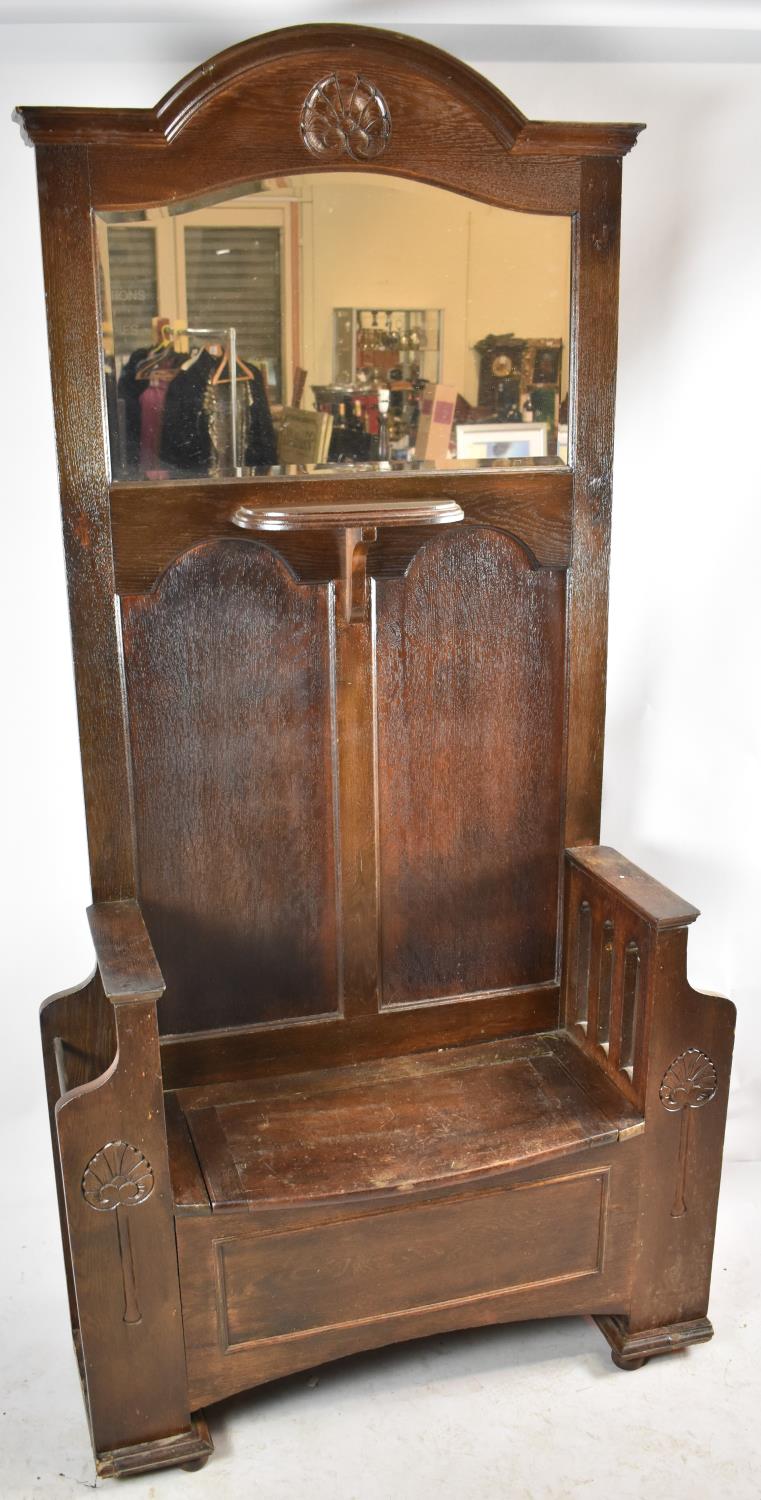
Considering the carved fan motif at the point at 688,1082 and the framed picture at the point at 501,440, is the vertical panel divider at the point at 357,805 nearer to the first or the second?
the framed picture at the point at 501,440

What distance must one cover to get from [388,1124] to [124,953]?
0.59 meters

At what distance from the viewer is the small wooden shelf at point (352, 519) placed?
2117 mm

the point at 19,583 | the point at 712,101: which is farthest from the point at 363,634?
the point at 712,101

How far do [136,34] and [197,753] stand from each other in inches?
49.9

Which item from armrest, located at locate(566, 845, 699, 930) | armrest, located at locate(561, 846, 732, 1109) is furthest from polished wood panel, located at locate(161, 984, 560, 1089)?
armrest, located at locate(566, 845, 699, 930)

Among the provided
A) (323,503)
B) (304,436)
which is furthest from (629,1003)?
(304,436)

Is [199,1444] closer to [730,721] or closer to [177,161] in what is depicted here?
[730,721]

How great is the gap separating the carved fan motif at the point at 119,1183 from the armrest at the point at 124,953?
10.2 inches

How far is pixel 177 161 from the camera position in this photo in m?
2.16

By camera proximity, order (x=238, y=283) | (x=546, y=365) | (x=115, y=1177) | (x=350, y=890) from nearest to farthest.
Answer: (x=115, y=1177)
(x=238, y=283)
(x=546, y=365)
(x=350, y=890)

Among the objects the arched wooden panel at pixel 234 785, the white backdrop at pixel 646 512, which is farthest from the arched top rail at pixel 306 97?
the arched wooden panel at pixel 234 785

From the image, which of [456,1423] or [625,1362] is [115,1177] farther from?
[625,1362]

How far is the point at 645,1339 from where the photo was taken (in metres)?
2.52

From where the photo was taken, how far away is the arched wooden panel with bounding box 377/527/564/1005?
2.50 m
